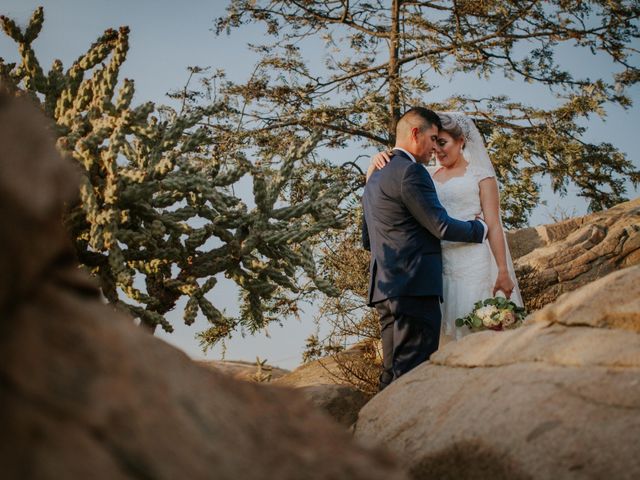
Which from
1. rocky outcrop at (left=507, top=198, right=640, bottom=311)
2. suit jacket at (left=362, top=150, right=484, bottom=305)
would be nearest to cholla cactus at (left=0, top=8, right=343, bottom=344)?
suit jacket at (left=362, top=150, right=484, bottom=305)

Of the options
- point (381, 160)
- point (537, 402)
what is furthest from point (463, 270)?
point (537, 402)

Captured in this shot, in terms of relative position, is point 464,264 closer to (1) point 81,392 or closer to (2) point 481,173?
(2) point 481,173

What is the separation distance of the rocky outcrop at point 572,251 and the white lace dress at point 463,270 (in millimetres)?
5676

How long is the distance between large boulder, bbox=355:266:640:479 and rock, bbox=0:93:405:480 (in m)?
1.17

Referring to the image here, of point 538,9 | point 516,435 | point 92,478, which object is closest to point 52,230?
point 92,478

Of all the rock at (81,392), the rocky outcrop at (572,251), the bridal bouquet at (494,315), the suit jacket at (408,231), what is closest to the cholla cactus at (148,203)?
the suit jacket at (408,231)

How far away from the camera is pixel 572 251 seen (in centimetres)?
1276

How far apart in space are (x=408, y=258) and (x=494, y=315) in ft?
3.32

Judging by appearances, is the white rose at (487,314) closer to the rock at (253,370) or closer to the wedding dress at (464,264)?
the wedding dress at (464,264)

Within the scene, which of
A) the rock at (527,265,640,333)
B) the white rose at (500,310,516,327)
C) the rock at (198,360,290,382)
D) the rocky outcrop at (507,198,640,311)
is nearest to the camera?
the rock at (527,265,640,333)

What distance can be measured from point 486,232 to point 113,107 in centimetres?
353

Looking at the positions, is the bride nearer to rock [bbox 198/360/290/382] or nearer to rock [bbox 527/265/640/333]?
rock [bbox 527/265/640/333]

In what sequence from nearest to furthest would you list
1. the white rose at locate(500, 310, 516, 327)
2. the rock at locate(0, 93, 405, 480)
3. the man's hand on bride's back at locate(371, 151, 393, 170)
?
the rock at locate(0, 93, 405, 480) < the white rose at locate(500, 310, 516, 327) < the man's hand on bride's back at locate(371, 151, 393, 170)

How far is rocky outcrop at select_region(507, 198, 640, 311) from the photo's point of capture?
39.5 feet
